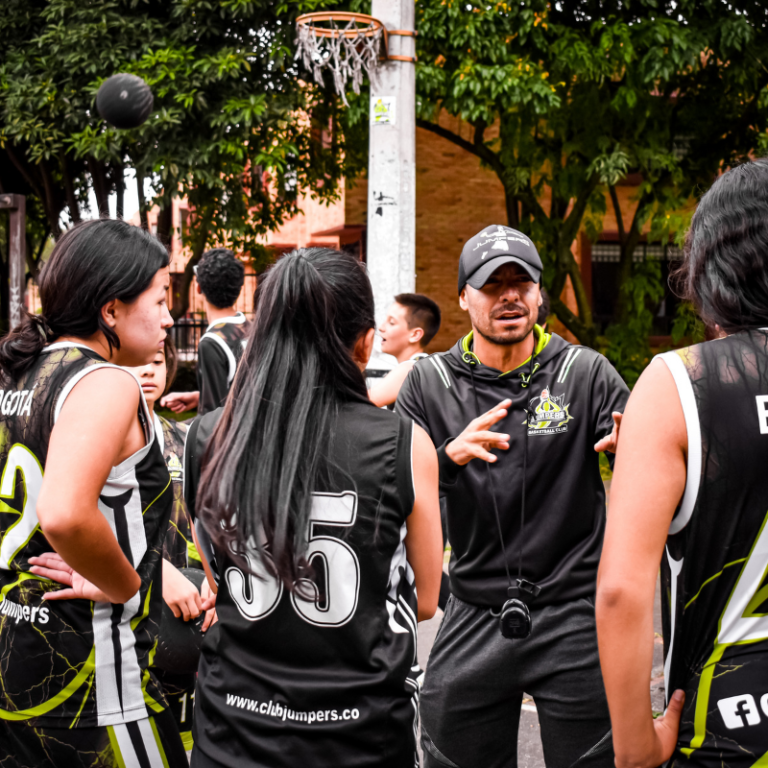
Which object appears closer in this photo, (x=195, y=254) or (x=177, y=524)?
(x=177, y=524)

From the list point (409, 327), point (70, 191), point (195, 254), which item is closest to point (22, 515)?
point (409, 327)

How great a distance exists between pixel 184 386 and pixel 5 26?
7.32m

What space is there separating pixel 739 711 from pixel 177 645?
1.69 m

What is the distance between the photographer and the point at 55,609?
200 centimetres

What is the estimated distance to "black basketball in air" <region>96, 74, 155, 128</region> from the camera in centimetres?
851

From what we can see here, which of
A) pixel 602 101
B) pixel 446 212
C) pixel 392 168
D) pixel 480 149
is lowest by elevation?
pixel 392 168

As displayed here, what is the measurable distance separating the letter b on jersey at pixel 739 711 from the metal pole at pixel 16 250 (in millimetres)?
8296

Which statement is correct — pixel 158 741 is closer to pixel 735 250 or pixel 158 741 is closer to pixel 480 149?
pixel 735 250

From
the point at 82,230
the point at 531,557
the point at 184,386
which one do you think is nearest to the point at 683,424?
the point at 531,557

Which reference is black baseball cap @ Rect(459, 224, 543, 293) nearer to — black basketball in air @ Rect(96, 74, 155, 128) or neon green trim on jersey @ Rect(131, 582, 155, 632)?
neon green trim on jersey @ Rect(131, 582, 155, 632)

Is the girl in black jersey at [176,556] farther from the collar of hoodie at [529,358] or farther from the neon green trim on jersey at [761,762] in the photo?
the neon green trim on jersey at [761,762]

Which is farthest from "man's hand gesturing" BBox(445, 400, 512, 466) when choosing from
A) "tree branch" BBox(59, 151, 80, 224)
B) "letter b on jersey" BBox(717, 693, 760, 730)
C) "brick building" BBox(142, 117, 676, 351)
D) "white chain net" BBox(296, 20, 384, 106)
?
"tree branch" BBox(59, 151, 80, 224)

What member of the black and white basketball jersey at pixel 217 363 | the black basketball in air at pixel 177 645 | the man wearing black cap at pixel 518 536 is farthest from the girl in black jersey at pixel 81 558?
the black and white basketball jersey at pixel 217 363

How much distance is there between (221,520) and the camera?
1.73m
